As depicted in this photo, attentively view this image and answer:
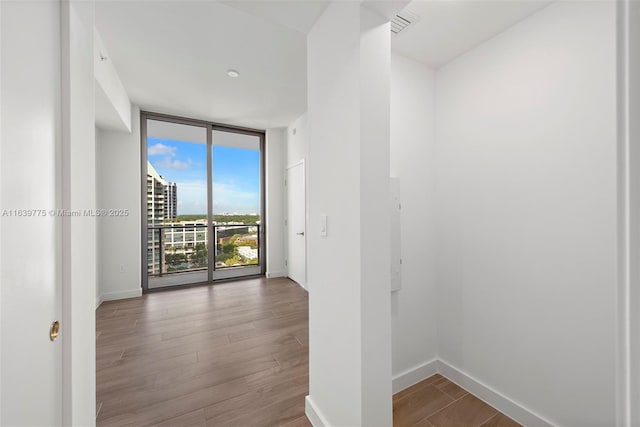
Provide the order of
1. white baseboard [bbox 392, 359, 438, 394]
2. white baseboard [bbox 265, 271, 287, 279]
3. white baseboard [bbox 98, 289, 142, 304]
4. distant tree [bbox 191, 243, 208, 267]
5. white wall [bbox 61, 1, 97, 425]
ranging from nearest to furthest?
white wall [bbox 61, 1, 97, 425] → white baseboard [bbox 392, 359, 438, 394] → white baseboard [bbox 98, 289, 142, 304] → distant tree [bbox 191, 243, 208, 267] → white baseboard [bbox 265, 271, 287, 279]

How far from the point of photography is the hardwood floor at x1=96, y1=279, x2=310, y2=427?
5.48 feet

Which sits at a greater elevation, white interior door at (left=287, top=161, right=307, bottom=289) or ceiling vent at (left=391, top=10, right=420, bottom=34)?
ceiling vent at (left=391, top=10, right=420, bottom=34)

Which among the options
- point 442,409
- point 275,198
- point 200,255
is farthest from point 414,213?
point 200,255

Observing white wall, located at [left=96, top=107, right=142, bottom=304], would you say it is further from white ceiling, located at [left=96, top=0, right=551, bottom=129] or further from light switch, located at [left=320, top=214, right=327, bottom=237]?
light switch, located at [left=320, top=214, right=327, bottom=237]

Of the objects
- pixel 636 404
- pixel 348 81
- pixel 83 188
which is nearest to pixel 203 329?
pixel 83 188

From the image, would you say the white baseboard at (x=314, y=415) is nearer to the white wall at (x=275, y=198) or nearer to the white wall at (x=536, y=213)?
the white wall at (x=536, y=213)

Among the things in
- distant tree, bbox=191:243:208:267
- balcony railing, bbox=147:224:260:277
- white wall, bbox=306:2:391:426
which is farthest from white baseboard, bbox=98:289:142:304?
white wall, bbox=306:2:391:426

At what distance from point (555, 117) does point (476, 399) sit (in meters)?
1.86

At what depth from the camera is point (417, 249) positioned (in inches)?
77.6

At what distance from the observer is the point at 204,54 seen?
8.02ft

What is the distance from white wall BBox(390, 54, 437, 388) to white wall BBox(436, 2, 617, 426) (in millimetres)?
115

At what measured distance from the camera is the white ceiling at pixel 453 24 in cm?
146

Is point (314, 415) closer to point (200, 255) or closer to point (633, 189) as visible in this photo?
point (633, 189)

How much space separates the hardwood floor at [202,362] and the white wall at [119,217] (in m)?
0.29
